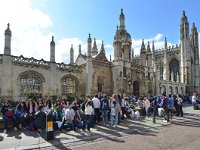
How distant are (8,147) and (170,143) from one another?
6002 mm

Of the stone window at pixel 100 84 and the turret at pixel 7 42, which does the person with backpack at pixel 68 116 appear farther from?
the stone window at pixel 100 84

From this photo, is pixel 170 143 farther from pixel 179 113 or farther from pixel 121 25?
pixel 121 25

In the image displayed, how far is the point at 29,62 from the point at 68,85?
560 centimetres

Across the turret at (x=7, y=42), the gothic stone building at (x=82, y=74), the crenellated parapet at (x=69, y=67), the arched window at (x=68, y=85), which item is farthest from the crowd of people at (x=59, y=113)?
the arched window at (x=68, y=85)

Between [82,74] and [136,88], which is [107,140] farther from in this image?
[136,88]

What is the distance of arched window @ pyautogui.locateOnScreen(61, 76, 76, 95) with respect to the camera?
1021 inches

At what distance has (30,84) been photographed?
23.1 meters

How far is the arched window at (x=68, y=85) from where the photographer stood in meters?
25.9

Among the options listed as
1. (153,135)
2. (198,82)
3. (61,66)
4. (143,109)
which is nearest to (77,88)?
(61,66)

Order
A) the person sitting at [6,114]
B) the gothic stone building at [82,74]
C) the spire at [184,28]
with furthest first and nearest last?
1. the spire at [184,28]
2. the gothic stone building at [82,74]
3. the person sitting at [6,114]

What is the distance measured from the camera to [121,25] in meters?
33.8

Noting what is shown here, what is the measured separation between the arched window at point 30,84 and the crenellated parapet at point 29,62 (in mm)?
999

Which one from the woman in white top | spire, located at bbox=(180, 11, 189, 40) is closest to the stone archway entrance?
the woman in white top

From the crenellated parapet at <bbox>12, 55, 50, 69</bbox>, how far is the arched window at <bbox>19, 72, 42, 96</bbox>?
39.3 inches
